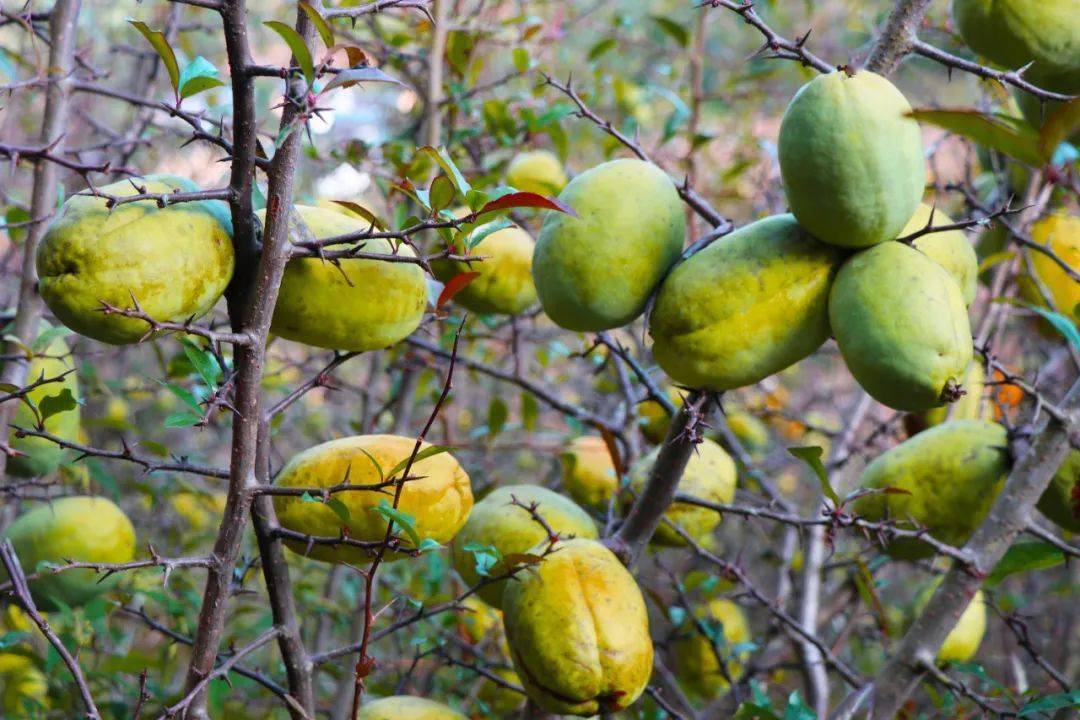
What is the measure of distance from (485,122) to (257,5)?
4281mm

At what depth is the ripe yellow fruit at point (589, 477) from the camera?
2291 millimetres

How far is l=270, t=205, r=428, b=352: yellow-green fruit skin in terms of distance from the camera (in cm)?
126

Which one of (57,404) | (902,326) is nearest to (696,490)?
(902,326)

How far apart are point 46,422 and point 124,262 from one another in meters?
0.83

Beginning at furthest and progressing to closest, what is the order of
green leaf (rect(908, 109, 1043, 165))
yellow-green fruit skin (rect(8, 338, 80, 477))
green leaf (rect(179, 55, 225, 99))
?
yellow-green fruit skin (rect(8, 338, 80, 477)), green leaf (rect(179, 55, 225, 99)), green leaf (rect(908, 109, 1043, 165))

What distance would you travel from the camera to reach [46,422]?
1.76 metres

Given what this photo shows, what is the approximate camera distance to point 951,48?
275 centimetres

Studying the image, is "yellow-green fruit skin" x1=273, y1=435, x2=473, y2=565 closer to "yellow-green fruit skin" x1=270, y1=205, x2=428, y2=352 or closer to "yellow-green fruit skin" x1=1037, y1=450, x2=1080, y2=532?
"yellow-green fruit skin" x1=270, y1=205, x2=428, y2=352

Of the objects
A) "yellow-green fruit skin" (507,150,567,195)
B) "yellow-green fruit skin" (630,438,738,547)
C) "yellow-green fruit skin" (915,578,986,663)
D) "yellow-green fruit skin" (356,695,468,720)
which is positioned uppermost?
"yellow-green fruit skin" (507,150,567,195)

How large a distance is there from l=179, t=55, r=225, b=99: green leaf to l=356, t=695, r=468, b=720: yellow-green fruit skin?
921 millimetres

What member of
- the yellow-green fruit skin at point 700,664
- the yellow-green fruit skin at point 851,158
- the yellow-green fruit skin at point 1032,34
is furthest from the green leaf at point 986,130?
the yellow-green fruit skin at point 700,664

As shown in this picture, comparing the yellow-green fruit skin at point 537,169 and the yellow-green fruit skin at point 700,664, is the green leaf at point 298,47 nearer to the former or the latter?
the yellow-green fruit skin at point 537,169

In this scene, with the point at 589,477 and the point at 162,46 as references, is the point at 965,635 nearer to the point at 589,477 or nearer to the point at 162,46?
the point at 589,477

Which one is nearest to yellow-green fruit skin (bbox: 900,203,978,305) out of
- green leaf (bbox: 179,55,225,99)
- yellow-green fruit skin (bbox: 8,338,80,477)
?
green leaf (bbox: 179,55,225,99)
